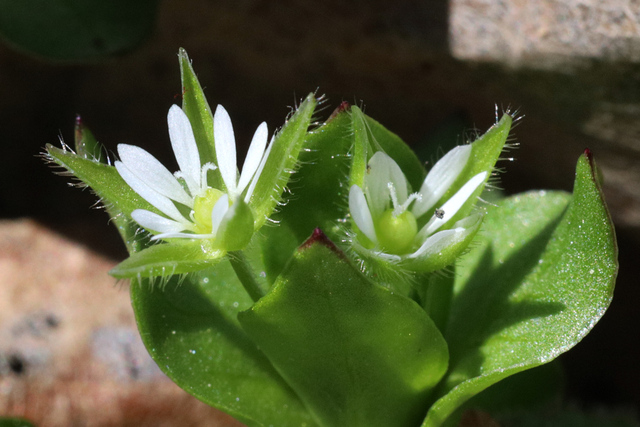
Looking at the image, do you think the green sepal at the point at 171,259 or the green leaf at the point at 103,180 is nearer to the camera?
the green sepal at the point at 171,259

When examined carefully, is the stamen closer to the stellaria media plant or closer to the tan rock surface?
the stellaria media plant

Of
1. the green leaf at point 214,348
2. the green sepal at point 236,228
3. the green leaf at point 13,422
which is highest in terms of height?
the green sepal at point 236,228

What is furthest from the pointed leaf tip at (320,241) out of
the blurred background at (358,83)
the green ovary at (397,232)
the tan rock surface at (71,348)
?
the tan rock surface at (71,348)

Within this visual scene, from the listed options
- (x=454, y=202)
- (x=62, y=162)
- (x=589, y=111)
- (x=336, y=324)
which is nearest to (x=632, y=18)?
(x=589, y=111)

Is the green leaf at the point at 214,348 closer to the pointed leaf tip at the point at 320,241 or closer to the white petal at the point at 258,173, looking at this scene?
the white petal at the point at 258,173

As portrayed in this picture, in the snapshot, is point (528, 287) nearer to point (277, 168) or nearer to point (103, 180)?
point (277, 168)

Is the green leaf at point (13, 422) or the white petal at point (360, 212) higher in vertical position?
the white petal at point (360, 212)
